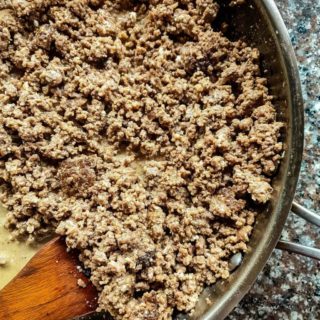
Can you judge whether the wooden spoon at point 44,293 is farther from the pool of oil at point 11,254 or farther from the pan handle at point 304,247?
the pan handle at point 304,247

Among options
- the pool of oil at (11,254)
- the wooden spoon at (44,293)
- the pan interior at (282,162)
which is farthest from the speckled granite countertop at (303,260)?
the pool of oil at (11,254)

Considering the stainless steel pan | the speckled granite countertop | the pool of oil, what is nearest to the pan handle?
the stainless steel pan

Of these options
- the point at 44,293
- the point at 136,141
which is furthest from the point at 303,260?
the point at 44,293

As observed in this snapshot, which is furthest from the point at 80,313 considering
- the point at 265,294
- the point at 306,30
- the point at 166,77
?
the point at 306,30

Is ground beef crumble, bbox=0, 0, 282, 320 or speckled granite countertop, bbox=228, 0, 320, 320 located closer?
ground beef crumble, bbox=0, 0, 282, 320

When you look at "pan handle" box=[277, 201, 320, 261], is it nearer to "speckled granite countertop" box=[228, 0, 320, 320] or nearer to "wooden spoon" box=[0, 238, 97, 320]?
"speckled granite countertop" box=[228, 0, 320, 320]

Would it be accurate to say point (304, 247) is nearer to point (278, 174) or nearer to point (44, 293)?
point (278, 174)
